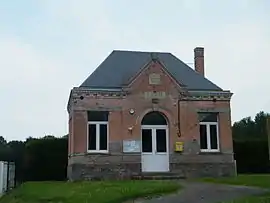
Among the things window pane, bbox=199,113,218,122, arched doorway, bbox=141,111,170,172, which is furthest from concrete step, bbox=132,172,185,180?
window pane, bbox=199,113,218,122

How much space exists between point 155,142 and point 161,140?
389mm

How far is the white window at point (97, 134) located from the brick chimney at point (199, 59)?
853cm

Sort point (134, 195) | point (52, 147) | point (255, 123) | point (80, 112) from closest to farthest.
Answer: point (134, 195)
point (80, 112)
point (52, 147)
point (255, 123)

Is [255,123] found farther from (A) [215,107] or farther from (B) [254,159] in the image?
(A) [215,107]

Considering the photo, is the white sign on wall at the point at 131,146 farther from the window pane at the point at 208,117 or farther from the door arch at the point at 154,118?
the window pane at the point at 208,117

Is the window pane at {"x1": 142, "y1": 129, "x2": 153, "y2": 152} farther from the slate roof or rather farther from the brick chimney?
the brick chimney

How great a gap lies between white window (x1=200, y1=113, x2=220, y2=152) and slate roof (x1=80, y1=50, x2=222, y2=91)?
1.85m

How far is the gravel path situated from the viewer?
1580 cm

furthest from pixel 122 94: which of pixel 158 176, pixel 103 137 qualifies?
pixel 158 176

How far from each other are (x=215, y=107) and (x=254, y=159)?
7.16m

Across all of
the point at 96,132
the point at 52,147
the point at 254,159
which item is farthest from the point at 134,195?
the point at 254,159

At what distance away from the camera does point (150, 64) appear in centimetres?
2755

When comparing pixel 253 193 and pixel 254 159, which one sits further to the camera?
pixel 254 159

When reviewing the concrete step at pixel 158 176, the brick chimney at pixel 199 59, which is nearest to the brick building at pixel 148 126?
the concrete step at pixel 158 176
